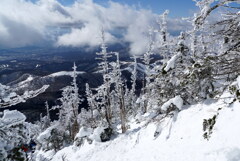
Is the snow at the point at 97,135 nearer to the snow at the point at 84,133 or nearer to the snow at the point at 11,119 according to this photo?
the snow at the point at 84,133

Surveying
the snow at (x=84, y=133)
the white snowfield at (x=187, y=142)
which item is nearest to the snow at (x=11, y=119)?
the white snowfield at (x=187, y=142)

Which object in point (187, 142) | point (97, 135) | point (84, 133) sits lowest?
point (84, 133)

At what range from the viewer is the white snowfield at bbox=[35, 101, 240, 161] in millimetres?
7070

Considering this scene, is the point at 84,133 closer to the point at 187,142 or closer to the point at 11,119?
the point at 187,142

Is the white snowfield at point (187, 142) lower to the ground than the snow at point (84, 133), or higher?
higher

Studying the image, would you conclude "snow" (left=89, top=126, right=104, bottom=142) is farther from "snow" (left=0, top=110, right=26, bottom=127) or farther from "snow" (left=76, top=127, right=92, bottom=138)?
"snow" (left=0, top=110, right=26, bottom=127)

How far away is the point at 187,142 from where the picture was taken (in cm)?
950

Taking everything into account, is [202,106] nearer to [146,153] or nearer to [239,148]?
[146,153]

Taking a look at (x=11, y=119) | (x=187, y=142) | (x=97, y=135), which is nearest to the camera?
(x=11, y=119)

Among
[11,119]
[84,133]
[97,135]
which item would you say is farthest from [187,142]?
[84,133]

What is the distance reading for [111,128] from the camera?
19578 millimetres

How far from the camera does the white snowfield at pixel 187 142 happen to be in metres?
7.07

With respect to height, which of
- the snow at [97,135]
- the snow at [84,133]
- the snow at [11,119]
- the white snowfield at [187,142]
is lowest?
the snow at [84,133]

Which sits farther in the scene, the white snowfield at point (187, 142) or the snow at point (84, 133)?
the snow at point (84, 133)
